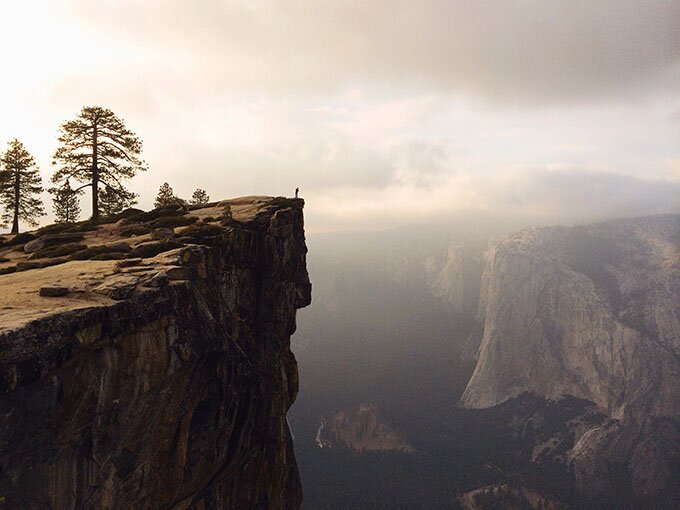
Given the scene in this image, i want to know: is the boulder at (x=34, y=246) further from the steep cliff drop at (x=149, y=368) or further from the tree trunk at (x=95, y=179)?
the tree trunk at (x=95, y=179)

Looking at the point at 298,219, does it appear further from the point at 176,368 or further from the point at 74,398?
the point at 74,398

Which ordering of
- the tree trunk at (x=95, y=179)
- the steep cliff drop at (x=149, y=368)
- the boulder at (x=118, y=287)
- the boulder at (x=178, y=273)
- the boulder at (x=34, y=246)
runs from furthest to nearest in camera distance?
the tree trunk at (x=95, y=179)
the boulder at (x=34, y=246)
the boulder at (x=178, y=273)
the boulder at (x=118, y=287)
the steep cliff drop at (x=149, y=368)

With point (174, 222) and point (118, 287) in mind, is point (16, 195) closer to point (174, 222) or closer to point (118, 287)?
point (174, 222)

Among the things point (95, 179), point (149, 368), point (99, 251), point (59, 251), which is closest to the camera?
point (149, 368)

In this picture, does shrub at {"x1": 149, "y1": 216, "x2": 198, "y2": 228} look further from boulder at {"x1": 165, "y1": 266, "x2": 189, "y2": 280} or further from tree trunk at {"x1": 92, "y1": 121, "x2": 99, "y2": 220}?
tree trunk at {"x1": 92, "y1": 121, "x2": 99, "y2": 220}

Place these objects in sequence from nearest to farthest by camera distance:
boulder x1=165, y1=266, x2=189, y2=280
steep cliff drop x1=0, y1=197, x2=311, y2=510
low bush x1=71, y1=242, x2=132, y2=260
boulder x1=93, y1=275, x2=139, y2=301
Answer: steep cliff drop x1=0, y1=197, x2=311, y2=510, boulder x1=93, y1=275, x2=139, y2=301, boulder x1=165, y1=266, x2=189, y2=280, low bush x1=71, y1=242, x2=132, y2=260

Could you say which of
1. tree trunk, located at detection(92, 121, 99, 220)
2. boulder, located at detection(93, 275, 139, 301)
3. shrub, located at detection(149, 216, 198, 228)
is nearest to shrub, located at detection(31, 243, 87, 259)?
shrub, located at detection(149, 216, 198, 228)

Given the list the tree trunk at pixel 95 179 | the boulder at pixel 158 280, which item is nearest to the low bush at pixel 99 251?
the boulder at pixel 158 280

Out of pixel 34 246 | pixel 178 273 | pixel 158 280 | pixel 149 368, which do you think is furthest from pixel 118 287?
pixel 34 246
